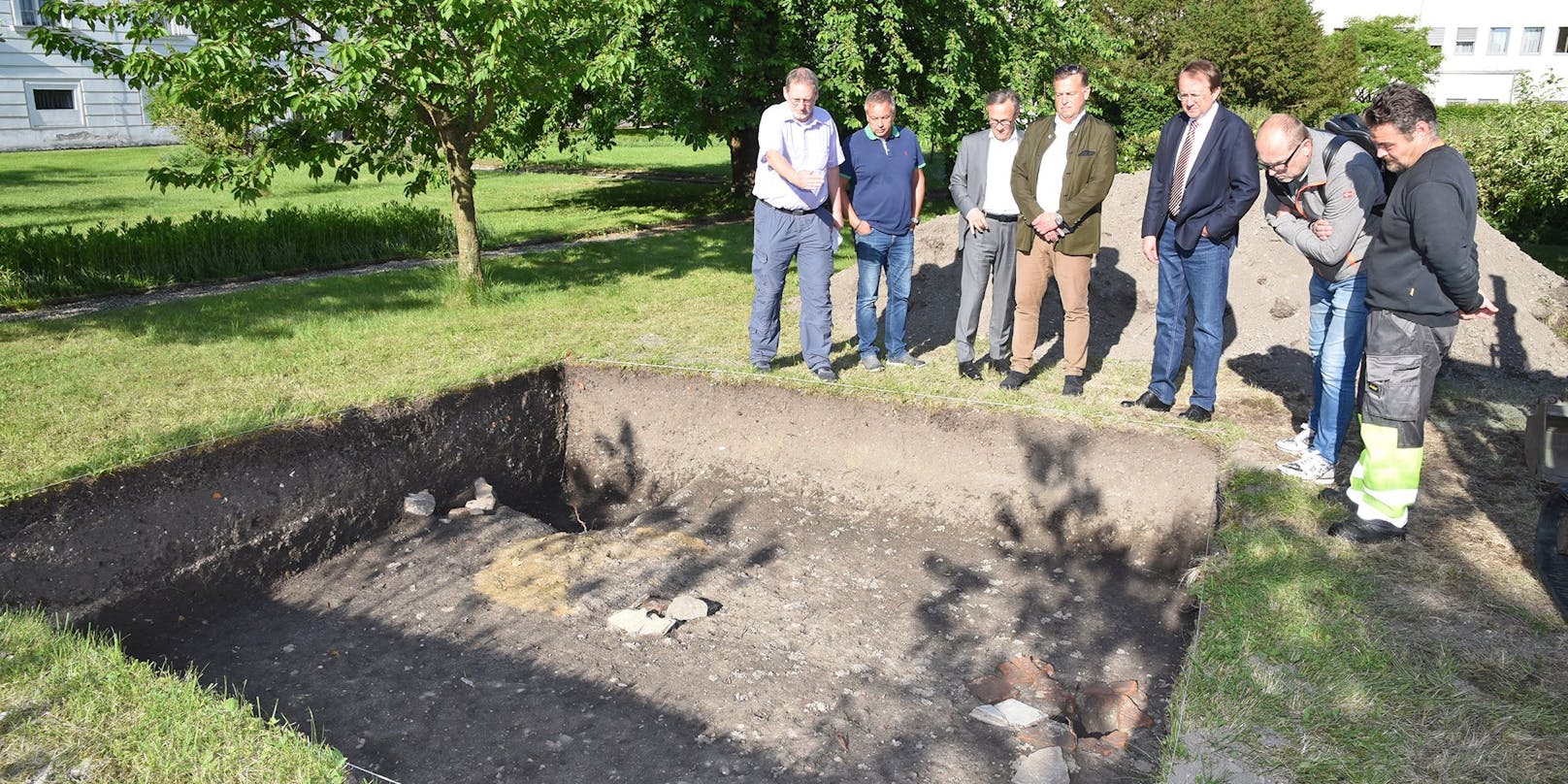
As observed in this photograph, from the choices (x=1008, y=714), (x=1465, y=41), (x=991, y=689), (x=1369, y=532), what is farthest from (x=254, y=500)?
(x=1465, y=41)

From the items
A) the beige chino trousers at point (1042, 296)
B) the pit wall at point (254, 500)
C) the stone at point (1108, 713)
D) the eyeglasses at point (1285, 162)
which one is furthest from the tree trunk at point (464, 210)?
the stone at point (1108, 713)

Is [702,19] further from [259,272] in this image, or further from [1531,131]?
[1531,131]

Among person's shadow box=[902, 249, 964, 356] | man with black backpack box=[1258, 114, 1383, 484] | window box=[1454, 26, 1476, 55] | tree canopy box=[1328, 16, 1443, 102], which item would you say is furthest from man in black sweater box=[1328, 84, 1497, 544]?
window box=[1454, 26, 1476, 55]

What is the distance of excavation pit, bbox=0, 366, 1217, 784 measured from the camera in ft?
13.5

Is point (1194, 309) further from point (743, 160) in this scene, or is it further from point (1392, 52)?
point (1392, 52)

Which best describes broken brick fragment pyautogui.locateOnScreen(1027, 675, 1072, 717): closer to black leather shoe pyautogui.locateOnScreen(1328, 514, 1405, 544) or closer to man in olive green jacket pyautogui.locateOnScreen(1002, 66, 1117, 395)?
black leather shoe pyautogui.locateOnScreen(1328, 514, 1405, 544)

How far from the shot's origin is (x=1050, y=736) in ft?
13.0

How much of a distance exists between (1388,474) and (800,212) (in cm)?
357

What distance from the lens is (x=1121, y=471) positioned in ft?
19.4

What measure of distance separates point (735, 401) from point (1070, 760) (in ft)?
11.9

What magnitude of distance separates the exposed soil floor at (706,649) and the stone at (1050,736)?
0.07 m

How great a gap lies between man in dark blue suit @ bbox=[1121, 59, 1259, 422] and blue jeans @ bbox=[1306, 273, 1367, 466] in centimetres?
57

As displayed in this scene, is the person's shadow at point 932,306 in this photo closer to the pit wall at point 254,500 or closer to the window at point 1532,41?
the pit wall at point 254,500

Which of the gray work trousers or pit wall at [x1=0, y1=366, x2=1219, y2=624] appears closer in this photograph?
pit wall at [x1=0, y1=366, x2=1219, y2=624]
